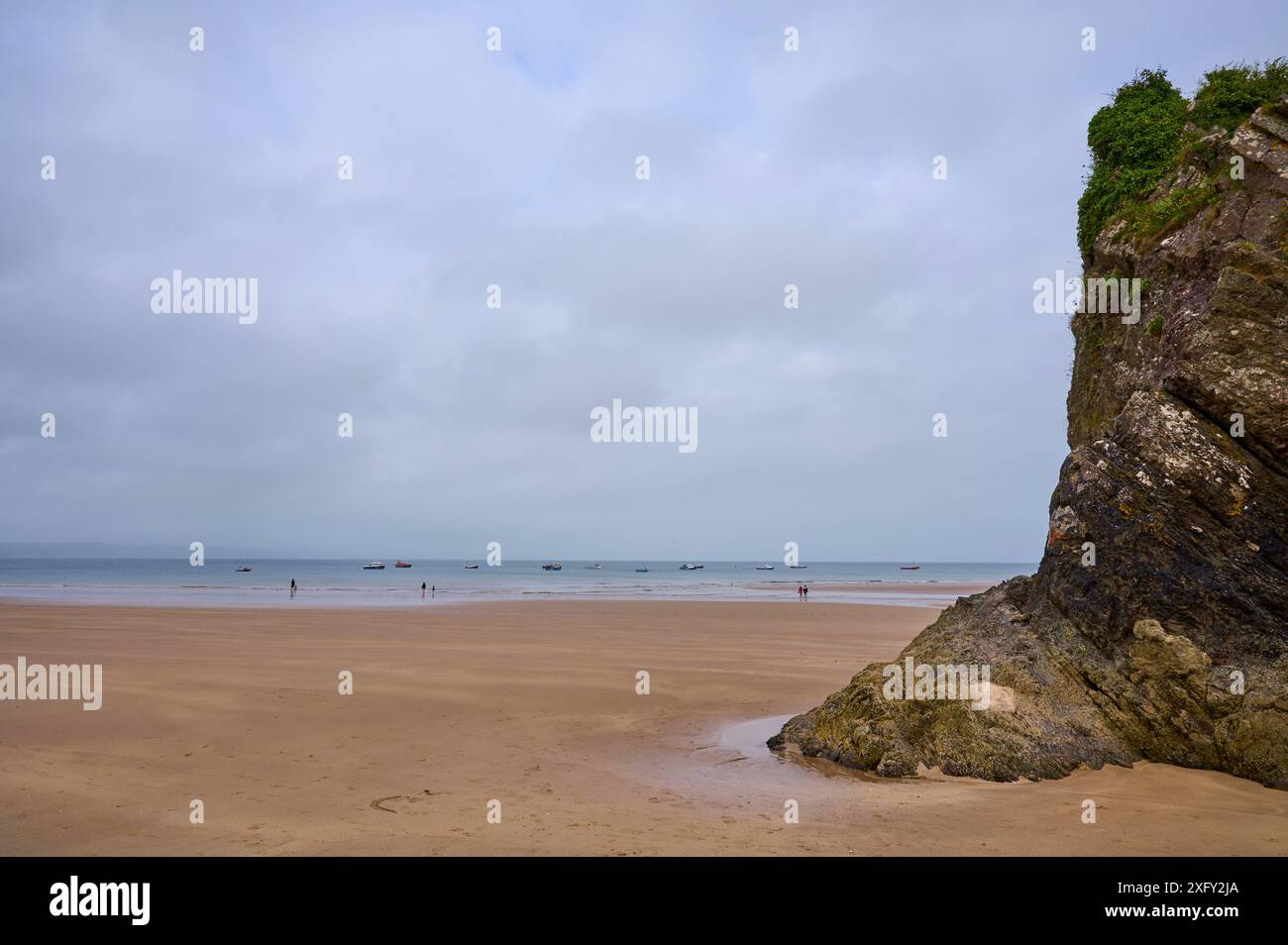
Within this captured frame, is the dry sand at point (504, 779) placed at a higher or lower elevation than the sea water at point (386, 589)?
higher

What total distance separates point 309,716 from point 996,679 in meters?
11.2

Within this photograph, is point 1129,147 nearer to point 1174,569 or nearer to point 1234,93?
point 1234,93

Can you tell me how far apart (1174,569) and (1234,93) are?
7.62m

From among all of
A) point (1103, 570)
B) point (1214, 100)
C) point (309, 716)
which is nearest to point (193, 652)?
point (309, 716)

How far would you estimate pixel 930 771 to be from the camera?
9.56 metres

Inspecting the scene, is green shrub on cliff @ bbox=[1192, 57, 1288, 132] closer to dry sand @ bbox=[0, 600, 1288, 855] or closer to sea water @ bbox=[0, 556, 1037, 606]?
dry sand @ bbox=[0, 600, 1288, 855]

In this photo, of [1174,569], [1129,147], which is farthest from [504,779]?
[1129,147]

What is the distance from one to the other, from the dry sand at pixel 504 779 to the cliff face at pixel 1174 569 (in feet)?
1.65

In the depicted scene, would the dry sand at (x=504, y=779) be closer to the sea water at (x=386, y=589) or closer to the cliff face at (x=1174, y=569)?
the cliff face at (x=1174, y=569)

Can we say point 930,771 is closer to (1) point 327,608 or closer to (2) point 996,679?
(2) point 996,679

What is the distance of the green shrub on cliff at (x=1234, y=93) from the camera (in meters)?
11.4

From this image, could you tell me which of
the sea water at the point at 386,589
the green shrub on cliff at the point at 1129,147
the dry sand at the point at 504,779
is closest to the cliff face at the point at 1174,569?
the dry sand at the point at 504,779

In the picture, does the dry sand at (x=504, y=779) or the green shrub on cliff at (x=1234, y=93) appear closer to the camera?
the dry sand at (x=504, y=779)

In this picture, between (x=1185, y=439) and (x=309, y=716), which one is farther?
(x=309, y=716)
